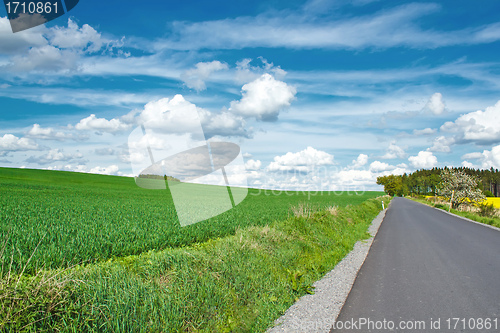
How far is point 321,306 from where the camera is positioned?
5.25 m

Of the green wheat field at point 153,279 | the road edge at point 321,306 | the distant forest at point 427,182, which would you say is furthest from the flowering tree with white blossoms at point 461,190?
the distant forest at point 427,182

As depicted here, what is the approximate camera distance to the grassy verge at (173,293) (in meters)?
3.57

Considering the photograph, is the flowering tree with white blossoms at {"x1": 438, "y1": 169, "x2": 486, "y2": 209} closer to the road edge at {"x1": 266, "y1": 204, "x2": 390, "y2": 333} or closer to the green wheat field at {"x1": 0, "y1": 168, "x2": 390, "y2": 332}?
the green wheat field at {"x1": 0, "y1": 168, "x2": 390, "y2": 332}

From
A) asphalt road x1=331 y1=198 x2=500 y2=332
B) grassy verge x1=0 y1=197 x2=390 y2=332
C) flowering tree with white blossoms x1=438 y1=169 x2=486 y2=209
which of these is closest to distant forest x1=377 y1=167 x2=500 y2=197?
flowering tree with white blossoms x1=438 y1=169 x2=486 y2=209

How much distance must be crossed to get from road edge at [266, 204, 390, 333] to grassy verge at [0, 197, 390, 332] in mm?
186

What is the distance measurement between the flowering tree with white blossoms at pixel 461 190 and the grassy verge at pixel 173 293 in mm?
32269

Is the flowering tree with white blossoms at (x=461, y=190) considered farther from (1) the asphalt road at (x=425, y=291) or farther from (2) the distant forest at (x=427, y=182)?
(2) the distant forest at (x=427, y=182)

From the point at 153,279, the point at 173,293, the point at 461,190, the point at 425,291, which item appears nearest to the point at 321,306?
the point at 425,291

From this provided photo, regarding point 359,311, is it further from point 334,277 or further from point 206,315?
point 206,315

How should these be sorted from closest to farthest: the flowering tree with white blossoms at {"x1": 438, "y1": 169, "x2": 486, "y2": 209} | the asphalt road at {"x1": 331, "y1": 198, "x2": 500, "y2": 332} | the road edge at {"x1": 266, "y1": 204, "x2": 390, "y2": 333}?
the road edge at {"x1": 266, "y1": 204, "x2": 390, "y2": 333} → the asphalt road at {"x1": 331, "y1": 198, "x2": 500, "y2": 332} → the flowering tree with white blossoms at {"x1": 438, "y1": 169, "x2": 486, "y2": 209}

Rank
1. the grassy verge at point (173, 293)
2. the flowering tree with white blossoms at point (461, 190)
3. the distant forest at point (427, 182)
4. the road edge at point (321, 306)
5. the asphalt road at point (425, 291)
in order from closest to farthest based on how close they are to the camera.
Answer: the grassy verge at point (173, 293)
the road edge at point (321, 306)
the asphalt road at point (425, 291)
the flowering tree with white blossoms at point (461, 190)
the distant forest at point (427, 182)

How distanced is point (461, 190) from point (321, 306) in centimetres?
3585

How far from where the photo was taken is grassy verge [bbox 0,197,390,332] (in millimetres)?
3574

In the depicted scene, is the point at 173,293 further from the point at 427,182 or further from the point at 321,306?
the point at 427,182
